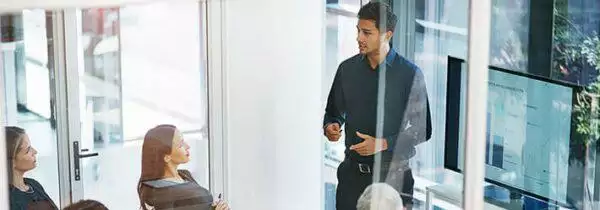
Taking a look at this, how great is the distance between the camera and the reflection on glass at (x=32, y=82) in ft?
6.47

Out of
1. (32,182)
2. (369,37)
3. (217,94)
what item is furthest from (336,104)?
(32,182)

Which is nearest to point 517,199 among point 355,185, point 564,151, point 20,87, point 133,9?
point 564,151

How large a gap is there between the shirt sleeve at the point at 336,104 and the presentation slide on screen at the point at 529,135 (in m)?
0.45

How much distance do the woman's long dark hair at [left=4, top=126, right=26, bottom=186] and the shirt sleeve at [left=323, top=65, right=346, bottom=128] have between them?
0.81m

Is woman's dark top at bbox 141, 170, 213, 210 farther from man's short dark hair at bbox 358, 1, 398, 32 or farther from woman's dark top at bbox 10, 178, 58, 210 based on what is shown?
man's short dark hair at bbox 358, 1, 398, 32

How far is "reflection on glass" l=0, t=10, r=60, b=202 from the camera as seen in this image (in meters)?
1.97

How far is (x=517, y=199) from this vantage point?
276 centimetres

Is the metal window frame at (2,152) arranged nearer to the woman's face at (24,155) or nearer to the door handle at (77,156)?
the woman's face at (24,155)

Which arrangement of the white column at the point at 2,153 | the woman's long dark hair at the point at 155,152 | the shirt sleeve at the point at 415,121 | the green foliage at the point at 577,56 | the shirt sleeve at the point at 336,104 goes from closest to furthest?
the white column at the point at 2,153
the woman's long dark hair at the point at 155,152
the shirt sleeve at the point at 336,104
the shirt sleeve at the point at 415,121
the green foliage at the point at 577,56

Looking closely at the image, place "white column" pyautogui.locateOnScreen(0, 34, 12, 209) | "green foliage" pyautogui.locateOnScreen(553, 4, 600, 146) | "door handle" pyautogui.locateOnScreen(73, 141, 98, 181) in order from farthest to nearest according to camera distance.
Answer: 1. "green foliage" pyautogui.locateOnScreen(553, 4, 600, 146)
2. "door handle" pyautogui.locateOnScreen(73, 141, 98, 181)
3. "white column" pyautogui.locateOnScreen(0, 34, 12, 209)

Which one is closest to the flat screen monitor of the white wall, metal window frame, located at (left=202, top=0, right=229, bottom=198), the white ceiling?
the white wall

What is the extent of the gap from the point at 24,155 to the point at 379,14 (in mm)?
1033

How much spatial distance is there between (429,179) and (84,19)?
1099 mm

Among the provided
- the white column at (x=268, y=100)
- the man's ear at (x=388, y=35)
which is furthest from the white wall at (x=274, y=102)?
the man's ear at (x=388, y=35)
